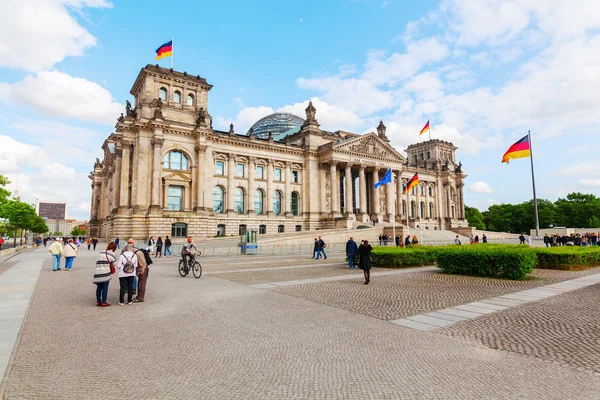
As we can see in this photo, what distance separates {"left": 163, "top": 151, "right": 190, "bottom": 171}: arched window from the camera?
48.4 m

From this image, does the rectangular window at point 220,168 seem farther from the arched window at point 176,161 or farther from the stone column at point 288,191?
the stone column at point 288,191

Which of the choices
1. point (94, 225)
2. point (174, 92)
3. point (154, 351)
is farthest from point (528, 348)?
point (94, 225)

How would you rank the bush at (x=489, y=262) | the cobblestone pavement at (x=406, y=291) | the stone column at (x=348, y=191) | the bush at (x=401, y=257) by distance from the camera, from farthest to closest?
the stone column at (x=348, y=191) < the bush at (x=401, y=257) < the bush at (x=489, y=262) < the cobblestone pavement at (x=406, y=291)

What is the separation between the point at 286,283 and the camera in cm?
1452

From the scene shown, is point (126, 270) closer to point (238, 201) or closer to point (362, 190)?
point (238, 201)

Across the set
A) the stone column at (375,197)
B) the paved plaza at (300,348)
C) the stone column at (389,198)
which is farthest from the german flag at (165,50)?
the stone column at (389,198)

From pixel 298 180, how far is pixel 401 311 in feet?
172

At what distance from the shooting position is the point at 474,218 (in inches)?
4407

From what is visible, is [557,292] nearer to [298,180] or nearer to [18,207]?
[298,180]

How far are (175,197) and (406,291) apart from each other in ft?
140

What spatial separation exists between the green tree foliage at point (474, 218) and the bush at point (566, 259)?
316 feet

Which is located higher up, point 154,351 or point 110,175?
point 110,175

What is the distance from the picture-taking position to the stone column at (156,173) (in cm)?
4553

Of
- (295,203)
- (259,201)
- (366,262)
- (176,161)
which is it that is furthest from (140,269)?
(295,203)
